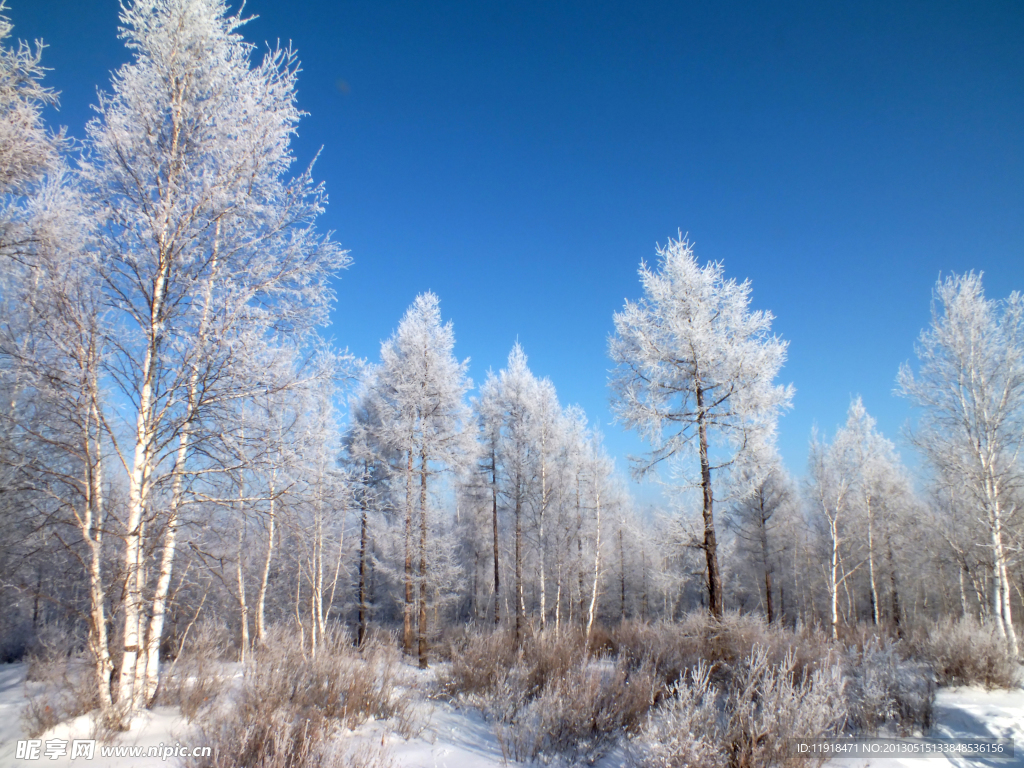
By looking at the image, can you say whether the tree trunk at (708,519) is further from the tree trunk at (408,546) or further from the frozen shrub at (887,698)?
the tree trunk at (408,546)

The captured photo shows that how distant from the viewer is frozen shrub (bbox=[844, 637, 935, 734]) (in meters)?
5.27

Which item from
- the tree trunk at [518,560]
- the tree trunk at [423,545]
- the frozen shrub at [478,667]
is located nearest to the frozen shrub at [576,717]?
the frozen shrub at [478,667]

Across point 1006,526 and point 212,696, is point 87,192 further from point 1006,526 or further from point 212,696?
point 1006,526

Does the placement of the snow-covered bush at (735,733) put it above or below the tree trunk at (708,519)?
below

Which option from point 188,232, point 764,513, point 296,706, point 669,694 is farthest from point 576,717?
point 764,513

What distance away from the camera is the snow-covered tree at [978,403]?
38.1 feet

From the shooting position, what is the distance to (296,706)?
4.54 meters

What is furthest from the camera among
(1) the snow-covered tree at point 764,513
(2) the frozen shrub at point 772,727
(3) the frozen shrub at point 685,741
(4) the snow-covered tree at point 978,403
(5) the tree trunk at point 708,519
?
(1) the snow-covered tree at point 764,513

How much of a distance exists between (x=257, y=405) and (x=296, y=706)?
345cm

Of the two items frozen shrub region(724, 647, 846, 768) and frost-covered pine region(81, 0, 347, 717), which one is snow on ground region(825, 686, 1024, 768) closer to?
frozen shrub region(724, 647, 846, 768)

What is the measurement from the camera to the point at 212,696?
17.8 ft

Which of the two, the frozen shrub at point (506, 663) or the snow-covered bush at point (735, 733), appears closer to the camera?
the snow-covered bush at point (735, 733)

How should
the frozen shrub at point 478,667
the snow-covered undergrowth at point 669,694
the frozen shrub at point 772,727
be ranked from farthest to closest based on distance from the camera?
Result: the frozen shrub at point 478,667 → the snow-covered undergrowth at point 669,694 → the frozen shrub at point 772,727

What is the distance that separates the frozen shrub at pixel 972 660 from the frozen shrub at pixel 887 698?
1.83 m
